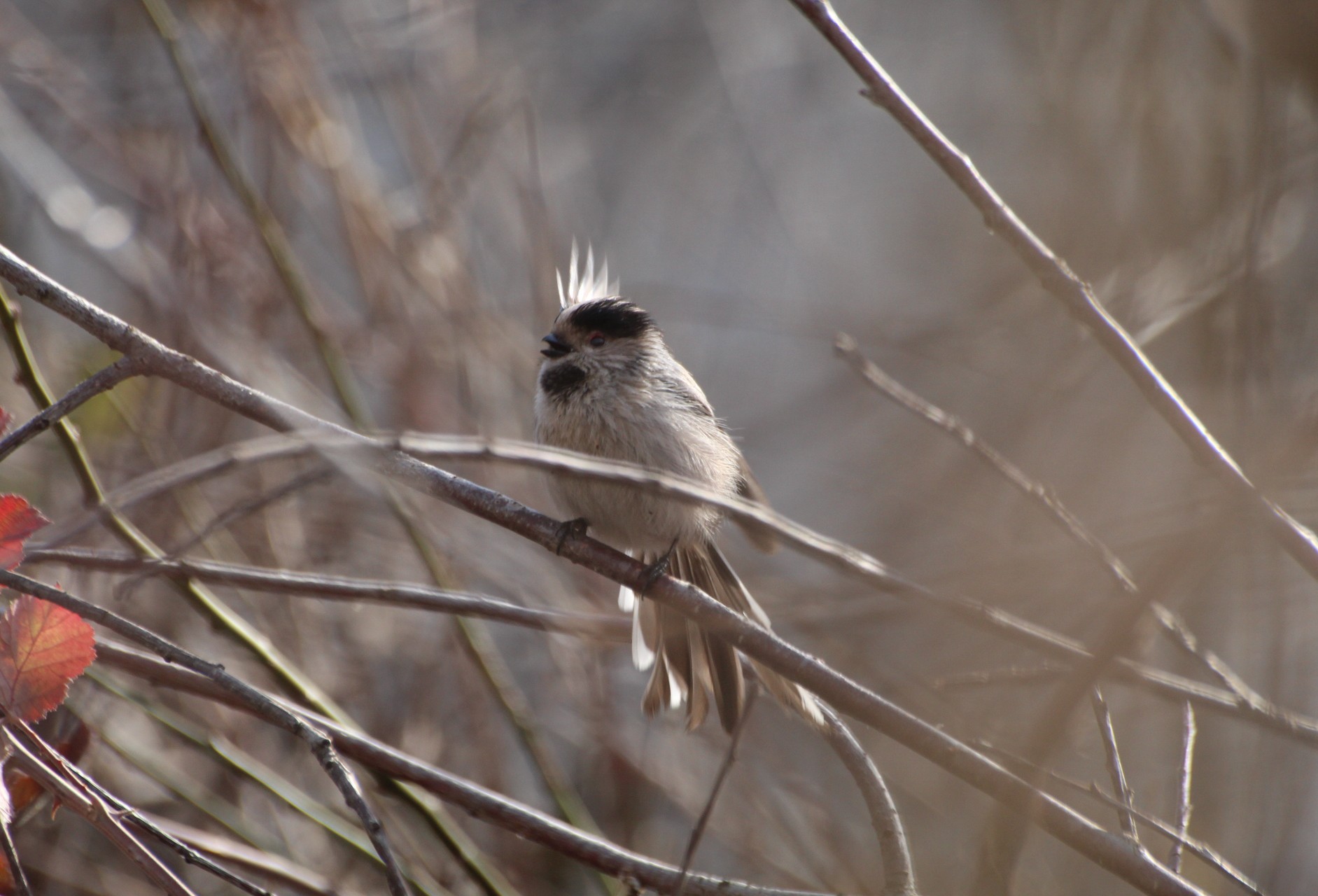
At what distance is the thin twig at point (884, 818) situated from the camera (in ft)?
6.71

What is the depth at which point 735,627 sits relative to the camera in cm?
205

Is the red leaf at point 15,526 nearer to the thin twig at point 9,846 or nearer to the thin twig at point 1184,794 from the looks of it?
the thin twig at point 9,846

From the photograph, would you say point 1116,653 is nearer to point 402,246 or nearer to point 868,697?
point 868,697

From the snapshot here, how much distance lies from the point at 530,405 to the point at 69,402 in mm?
3006

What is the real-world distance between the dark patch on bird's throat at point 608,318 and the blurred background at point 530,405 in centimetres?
51

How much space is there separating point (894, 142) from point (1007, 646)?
4808 millimetres

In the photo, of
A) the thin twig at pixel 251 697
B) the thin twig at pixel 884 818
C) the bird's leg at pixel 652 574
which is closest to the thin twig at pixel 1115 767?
the thin twig at pixel 884 818

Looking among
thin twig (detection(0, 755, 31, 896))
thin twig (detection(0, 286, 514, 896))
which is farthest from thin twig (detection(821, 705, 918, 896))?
thin twig (detection(0, 755, 31, 896))

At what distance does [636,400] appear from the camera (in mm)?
3391

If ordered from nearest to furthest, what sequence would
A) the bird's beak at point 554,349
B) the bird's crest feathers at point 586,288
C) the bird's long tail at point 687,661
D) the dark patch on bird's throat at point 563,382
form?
the bird's long tail at point 687,661 < the dark patch on bird's throat at point 563,382 < the bird's beak at point 554,349 < the bird's crest feathers at point 586,288

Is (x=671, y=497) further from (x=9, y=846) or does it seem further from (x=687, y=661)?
(x=687, y=661)

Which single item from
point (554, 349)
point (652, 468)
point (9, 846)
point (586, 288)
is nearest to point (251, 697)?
point (9, 846)

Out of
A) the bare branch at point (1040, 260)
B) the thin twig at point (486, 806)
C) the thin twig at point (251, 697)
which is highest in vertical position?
the bare branch at point (1040, 260)

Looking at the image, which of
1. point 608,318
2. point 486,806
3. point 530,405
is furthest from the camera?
point 530,405
